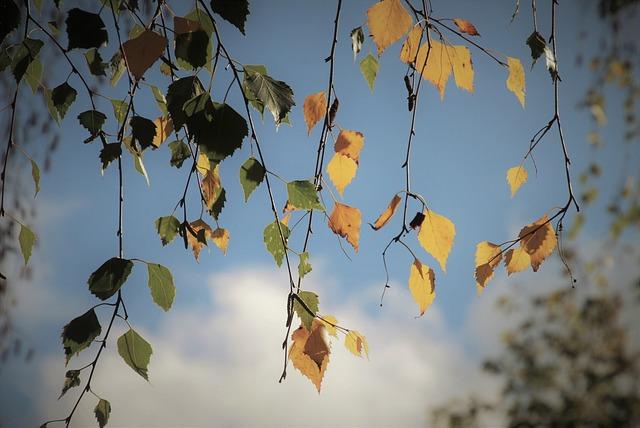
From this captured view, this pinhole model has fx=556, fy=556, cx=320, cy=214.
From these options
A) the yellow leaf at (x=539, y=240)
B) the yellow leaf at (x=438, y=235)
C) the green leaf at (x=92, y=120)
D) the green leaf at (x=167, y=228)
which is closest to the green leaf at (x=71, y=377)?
the green leaf at (x=167, y=228)

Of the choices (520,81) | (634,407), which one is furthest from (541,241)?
(634,407)

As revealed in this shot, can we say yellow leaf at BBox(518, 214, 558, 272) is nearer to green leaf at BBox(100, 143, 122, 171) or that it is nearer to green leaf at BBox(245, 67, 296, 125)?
green leaf at BBox(245, 67, 296, 125)

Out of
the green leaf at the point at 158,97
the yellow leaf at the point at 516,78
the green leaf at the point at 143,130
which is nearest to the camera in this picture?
the green leaf at the point at 143,130

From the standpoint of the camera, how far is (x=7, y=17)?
48cm

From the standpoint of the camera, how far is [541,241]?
635mm

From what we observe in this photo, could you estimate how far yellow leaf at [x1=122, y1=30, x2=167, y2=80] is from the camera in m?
0.47

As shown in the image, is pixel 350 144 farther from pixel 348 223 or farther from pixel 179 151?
pixel 179 151

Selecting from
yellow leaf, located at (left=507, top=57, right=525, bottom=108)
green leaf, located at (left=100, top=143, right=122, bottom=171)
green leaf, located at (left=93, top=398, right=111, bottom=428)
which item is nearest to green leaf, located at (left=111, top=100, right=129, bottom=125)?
green leaf, located at (left=100, top=143, right=122, bottom=171)

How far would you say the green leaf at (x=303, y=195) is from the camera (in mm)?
576

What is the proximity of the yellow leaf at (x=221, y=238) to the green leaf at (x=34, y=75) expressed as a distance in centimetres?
30

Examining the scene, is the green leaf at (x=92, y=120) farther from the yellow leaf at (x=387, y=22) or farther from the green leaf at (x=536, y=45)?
the green leaf at (x=536, y=45)

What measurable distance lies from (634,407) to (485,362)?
127 cm

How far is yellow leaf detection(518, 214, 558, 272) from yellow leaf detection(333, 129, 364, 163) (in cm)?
21

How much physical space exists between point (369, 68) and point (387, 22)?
0.52 feet
